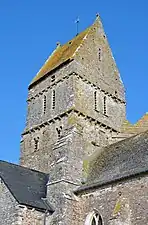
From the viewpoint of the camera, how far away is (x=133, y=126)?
1336 inches

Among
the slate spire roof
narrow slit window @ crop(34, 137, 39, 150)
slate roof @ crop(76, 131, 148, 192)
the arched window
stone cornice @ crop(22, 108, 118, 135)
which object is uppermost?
the slate spire roof

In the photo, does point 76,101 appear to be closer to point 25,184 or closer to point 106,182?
point 25,184

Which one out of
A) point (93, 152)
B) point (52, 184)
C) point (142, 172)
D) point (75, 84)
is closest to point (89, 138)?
point (93, 152)

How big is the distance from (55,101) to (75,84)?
7.29 feet

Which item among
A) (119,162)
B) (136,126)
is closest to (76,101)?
(136,126)

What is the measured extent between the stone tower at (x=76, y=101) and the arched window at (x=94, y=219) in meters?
3.95

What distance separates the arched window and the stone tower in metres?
3.95

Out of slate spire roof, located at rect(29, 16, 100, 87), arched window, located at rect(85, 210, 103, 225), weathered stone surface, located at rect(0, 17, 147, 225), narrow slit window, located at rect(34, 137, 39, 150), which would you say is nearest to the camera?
weathered stone surface, located at rect(0, 17, 147, 225)

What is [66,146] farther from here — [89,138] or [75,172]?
[89,138]

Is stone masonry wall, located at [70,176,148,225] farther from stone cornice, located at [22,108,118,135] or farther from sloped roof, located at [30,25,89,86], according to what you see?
sloped roof, located at [30,25,89,86]

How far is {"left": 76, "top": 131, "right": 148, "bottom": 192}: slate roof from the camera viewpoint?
23156 mm

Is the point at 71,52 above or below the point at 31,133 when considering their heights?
above

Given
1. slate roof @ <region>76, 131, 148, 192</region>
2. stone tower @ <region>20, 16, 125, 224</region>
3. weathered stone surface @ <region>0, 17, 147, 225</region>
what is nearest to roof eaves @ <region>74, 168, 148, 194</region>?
slate roof @ <region>76, 131, 148, 192</region>

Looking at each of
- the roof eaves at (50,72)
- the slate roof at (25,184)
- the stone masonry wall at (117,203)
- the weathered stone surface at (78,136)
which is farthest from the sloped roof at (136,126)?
the stone masonry wall at (117,203)
